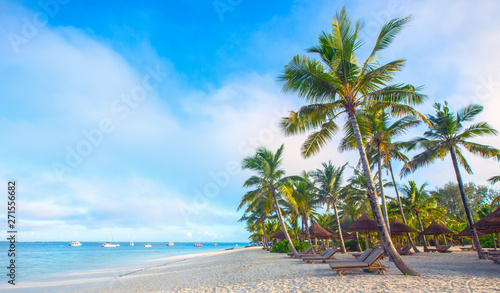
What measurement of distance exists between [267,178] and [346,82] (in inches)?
373

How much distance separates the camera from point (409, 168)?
14.4 m

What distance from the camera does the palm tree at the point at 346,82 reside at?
807 centimetres

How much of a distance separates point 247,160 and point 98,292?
34.2 feet

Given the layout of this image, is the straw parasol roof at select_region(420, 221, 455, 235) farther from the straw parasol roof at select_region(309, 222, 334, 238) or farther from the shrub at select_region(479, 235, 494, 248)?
the straw parasol roof at select_region(309, 222, 334, 238)

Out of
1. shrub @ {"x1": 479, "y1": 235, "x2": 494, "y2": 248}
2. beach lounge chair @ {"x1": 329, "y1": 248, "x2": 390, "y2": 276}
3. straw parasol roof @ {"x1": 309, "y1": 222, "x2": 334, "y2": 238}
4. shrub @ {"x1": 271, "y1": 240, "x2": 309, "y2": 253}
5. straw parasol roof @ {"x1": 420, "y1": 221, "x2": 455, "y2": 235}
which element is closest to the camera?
beach lounge chair @ {"x1": 329, "y1": 248, "x2": 390, "y2": 276}

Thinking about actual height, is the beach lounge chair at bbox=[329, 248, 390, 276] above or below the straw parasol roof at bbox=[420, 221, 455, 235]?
above

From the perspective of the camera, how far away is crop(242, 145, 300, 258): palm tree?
1656 cm

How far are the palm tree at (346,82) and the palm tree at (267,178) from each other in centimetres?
742

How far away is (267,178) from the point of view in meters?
16.8

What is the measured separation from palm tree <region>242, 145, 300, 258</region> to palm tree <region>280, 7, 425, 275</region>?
24.4 ft

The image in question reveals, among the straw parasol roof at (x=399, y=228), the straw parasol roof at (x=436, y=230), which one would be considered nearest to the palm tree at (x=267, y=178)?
the straw parasol roof at (x=399, y=228)

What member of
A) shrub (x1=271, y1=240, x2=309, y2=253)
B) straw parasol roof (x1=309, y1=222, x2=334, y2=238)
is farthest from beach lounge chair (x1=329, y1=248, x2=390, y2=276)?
shrub (x1=271, y1=240, x2=309, y2=253)

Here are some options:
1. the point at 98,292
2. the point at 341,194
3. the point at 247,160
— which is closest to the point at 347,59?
the point at 247,160

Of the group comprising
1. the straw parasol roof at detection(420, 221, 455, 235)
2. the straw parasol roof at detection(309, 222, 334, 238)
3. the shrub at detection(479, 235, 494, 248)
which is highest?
the straw parasol roof at detection(309, 222, 334, 238)
